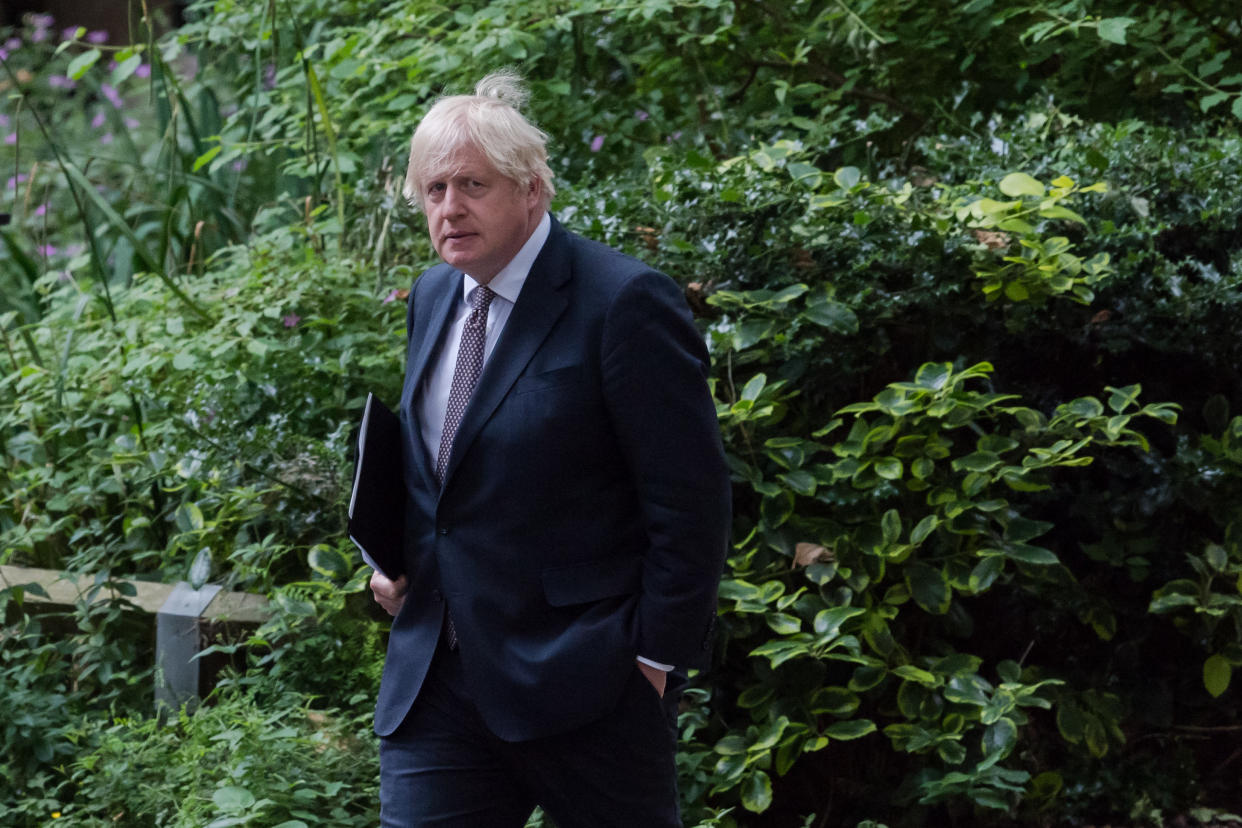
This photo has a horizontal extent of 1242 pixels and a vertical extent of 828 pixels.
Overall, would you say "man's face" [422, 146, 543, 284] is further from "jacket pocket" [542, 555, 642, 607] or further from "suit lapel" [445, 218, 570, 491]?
"jacket pocket" [542, 555, 642, 607]

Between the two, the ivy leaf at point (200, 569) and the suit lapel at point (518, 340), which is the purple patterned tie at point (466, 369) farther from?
the ivy leaf at point (200, 569)

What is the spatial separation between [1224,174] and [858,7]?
4.61ft

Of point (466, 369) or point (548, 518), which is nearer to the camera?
point (548, 518)

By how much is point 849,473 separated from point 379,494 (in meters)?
1.35

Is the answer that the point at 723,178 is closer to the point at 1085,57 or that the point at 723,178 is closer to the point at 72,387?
the point at 1085,57

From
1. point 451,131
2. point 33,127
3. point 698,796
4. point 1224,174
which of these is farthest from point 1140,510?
point 33,127

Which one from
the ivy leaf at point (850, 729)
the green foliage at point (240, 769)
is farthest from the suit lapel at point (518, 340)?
the ivy leaf at point (850, 729)

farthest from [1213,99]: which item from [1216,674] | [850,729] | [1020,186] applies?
[850,729]

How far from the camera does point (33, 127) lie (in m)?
8.13

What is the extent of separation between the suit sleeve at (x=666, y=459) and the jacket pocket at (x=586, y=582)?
0.05 m

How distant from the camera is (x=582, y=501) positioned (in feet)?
6.21

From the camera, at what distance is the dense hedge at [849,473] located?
117 inches

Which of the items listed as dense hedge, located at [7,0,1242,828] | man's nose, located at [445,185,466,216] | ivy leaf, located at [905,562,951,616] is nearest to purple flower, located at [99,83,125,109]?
dense hedge, located at [7,0,1242,828]

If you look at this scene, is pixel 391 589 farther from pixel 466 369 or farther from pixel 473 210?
pixel 473 210
